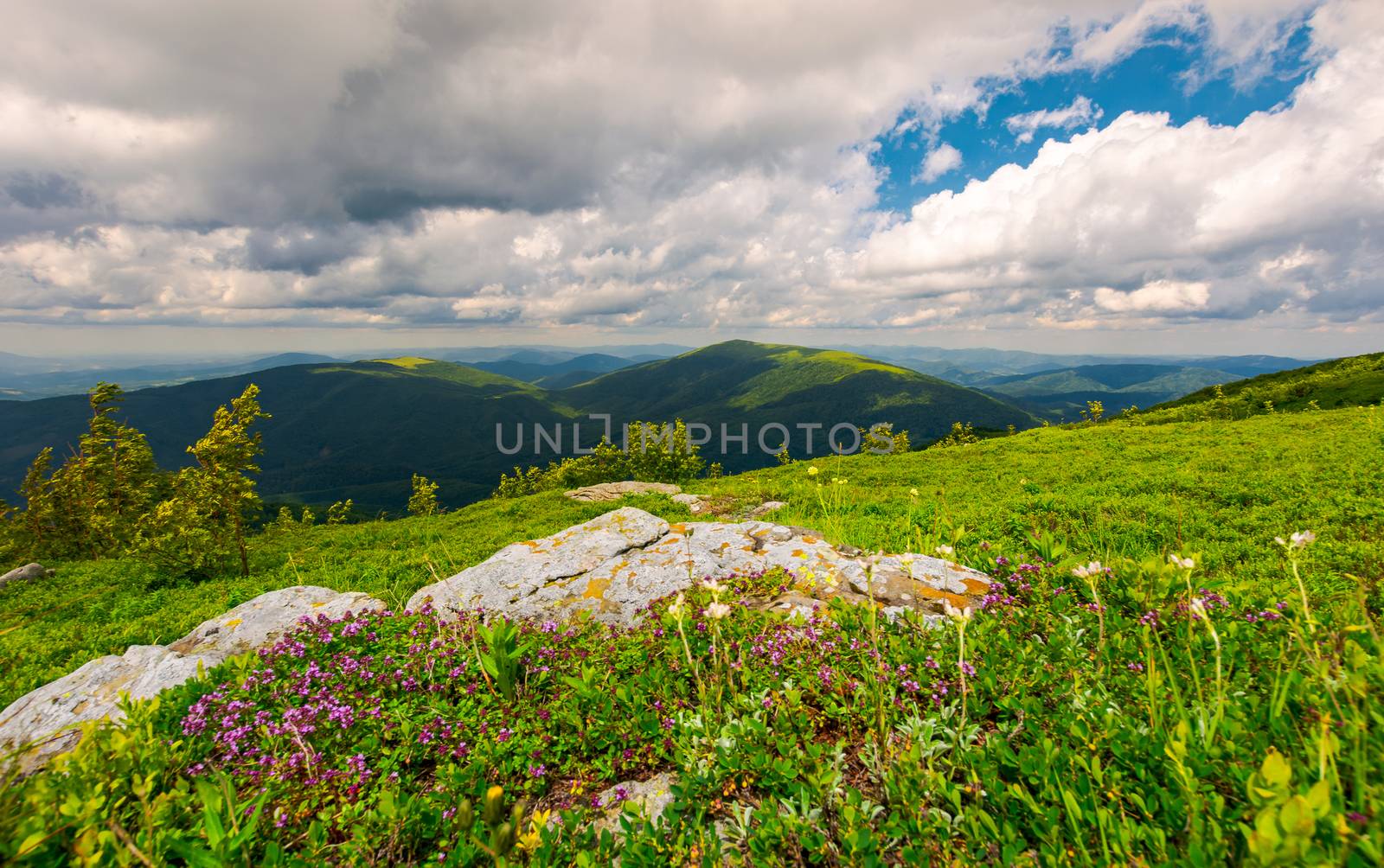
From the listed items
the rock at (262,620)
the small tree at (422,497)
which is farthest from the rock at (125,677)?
the small tree at (422,497)

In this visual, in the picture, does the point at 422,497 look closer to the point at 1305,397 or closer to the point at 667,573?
the point at 667,573

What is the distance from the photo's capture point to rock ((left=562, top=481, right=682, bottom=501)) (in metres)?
26.5

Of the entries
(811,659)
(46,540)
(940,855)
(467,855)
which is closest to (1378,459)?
(811,659)

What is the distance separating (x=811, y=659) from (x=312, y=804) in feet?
13.7

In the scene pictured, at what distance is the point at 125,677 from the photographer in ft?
17.6

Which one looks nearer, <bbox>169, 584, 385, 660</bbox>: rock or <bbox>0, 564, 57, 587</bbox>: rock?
<bbox>169, 584, 385, 660</bbox>: rock

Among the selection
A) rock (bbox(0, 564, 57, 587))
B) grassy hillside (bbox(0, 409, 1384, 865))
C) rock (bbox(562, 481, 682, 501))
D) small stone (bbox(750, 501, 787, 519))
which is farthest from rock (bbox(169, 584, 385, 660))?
rock (bbox(0, 564, 57, 587))

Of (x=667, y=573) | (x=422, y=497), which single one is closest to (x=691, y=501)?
(x=667, y=573)

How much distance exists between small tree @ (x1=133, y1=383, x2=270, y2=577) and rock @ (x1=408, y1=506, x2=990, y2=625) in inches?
427

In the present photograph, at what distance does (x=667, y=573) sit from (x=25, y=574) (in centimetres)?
2491

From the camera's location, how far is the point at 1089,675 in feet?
12.7

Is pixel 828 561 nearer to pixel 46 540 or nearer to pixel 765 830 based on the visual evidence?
pixel 765 830

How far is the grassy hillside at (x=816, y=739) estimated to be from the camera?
2.58m

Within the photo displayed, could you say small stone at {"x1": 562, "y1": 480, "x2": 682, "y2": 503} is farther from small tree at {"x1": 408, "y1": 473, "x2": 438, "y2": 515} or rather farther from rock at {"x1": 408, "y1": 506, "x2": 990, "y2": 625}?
small tree at {"x1": 408, "y1": 473, "x2": 438, "y2": 515}
